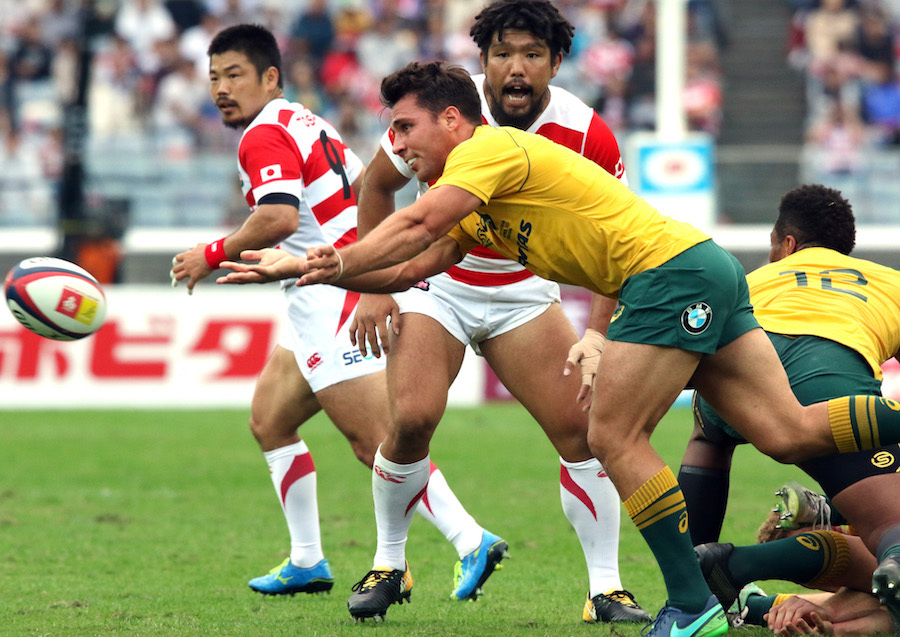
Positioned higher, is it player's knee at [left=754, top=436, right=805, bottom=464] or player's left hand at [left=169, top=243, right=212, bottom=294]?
player's left hand at [left=169, top=243, right=212, bottom=294]

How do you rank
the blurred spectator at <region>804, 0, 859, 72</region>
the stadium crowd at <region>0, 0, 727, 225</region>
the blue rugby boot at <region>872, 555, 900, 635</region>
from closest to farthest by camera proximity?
the blue rugby boot at <region>872, 555, 900, 635</region> → the stadium crowd at <region>0, 0, 727, 225</region> → the blurred spectator at <region>804, 0, 859, 72</region>

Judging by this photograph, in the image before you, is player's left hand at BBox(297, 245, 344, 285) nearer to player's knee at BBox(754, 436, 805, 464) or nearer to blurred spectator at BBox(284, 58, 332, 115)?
player's knee at BBox(754, 436, 805, 464)

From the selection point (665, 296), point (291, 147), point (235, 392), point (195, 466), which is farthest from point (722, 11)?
point (665, 296)

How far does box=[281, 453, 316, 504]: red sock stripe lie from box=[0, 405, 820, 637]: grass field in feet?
1.64

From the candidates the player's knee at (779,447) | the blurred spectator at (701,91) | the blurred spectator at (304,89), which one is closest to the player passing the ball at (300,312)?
the player's knee at (779,447)

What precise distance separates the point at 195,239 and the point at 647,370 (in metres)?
12.3

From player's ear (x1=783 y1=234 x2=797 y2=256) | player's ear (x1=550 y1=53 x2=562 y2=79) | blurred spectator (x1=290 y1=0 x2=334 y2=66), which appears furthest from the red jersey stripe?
blurred spectator (x1=290 y1=0 x2=334 y2=66)

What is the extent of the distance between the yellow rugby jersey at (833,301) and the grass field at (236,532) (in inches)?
53.0

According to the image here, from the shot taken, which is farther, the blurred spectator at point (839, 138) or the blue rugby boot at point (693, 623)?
the blurred spectator at point (839, 138)

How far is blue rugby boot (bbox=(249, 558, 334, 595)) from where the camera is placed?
5.90 meters

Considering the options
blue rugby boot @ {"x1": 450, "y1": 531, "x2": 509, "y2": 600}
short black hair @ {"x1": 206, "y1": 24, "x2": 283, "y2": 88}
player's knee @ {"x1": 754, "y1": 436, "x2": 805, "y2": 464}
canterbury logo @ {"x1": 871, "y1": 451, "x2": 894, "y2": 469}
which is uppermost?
short black hair @ {"x1": 206, "y1": 24, "x2": 283, "y2": 88}

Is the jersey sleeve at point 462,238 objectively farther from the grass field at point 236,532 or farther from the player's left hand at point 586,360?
the grass field at point 236,532

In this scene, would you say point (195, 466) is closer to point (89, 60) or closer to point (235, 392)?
point (235, 392)

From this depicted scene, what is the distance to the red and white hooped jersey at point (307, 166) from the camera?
579cm
